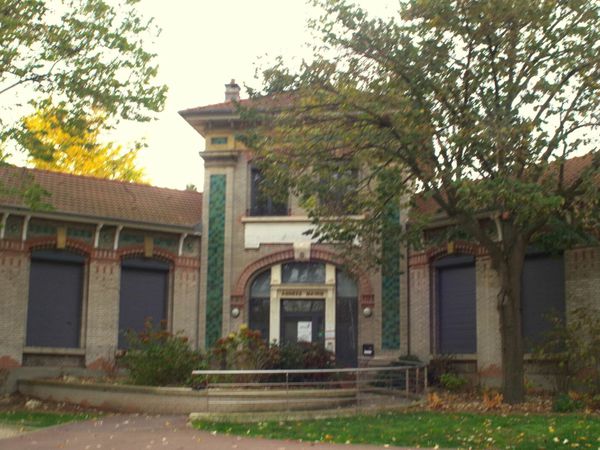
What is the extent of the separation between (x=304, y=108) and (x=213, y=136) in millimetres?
7833

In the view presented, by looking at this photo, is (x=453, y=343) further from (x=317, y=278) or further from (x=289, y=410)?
(x=289, y=410)

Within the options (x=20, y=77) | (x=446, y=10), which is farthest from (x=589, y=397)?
(x=20, y=77)

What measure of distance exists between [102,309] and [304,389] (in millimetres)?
7868

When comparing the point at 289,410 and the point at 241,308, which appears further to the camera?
the point at 241,308

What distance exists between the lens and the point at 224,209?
26688mm

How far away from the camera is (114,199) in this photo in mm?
26469

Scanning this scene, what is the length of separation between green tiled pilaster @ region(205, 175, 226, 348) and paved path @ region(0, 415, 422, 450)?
8.37 metres

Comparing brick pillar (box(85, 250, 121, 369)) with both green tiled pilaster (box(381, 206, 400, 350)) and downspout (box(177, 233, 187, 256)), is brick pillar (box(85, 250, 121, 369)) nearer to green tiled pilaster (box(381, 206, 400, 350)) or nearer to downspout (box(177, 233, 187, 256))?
downspout (box(177, 233, 187, 256))

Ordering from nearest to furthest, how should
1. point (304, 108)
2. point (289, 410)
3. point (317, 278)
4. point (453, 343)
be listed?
point (289, 410)
point (304, 108)
point (453, 343)
point (317, 278)

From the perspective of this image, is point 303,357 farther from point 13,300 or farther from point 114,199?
point 114,199

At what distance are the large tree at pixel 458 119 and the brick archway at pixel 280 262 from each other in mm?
5690

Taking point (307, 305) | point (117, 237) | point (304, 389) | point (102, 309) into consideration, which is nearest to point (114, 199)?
point (117, 237)

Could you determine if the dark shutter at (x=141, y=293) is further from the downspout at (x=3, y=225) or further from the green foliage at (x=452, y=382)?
the green foliage at (x=452, y=382)

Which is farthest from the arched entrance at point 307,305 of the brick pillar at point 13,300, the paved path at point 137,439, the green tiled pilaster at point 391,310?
the paved path at point 137,439
